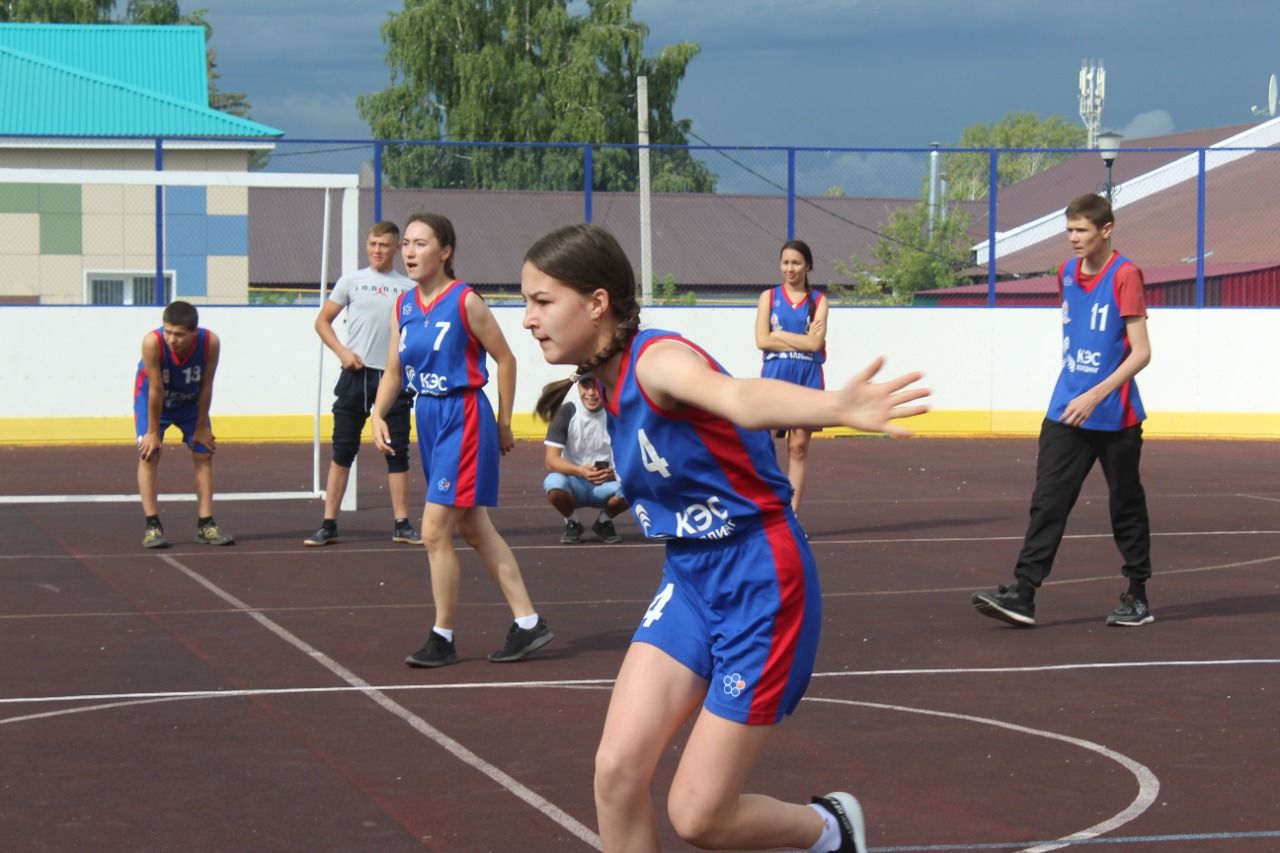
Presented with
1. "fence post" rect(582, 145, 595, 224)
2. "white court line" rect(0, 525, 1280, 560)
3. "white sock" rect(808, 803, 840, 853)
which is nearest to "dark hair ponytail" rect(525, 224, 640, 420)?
"white sock" rect(808, 803, 840, 853)

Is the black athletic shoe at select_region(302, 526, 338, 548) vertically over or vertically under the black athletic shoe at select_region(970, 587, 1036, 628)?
under

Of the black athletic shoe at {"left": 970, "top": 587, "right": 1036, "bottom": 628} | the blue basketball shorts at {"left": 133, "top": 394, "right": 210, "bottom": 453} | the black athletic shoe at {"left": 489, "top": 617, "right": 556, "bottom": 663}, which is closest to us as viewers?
the black athletic shoe at {"left": 489, "top": 617, "right": 556, "bottom": 663}

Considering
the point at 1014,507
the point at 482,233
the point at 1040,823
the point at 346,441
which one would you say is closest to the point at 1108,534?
the point at 1014,507

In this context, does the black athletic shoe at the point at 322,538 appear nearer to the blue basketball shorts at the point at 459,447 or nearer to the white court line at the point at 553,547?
the white court line at the point at 553,547

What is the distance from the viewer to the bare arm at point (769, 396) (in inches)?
145

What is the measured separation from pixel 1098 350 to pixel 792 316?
160 inches

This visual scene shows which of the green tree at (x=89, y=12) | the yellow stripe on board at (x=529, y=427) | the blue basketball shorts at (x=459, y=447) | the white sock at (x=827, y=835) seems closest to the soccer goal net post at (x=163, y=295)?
the yellow stripe on board at (x=529, y=427)

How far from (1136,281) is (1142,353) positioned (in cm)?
40

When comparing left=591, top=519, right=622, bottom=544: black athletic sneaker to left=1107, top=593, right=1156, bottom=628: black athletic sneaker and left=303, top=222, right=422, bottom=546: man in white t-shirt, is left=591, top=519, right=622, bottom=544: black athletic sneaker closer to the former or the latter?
left=303, top=222, right=422, bottom=546: man in white t-shirt

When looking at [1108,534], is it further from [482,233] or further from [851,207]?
[851,207]

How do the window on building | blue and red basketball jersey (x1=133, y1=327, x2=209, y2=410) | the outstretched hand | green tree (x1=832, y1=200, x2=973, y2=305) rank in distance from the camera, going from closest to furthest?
the outstretched hand < blue and red basketball jersey (x1=133, y1=327, x2=209, y2=410) < the window on building < green tree (x1=832, y1=200, x2=973, y2=305)

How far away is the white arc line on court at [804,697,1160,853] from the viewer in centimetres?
540

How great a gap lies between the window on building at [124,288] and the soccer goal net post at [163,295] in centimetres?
4

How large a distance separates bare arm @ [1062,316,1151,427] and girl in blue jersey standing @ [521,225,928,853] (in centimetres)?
468
